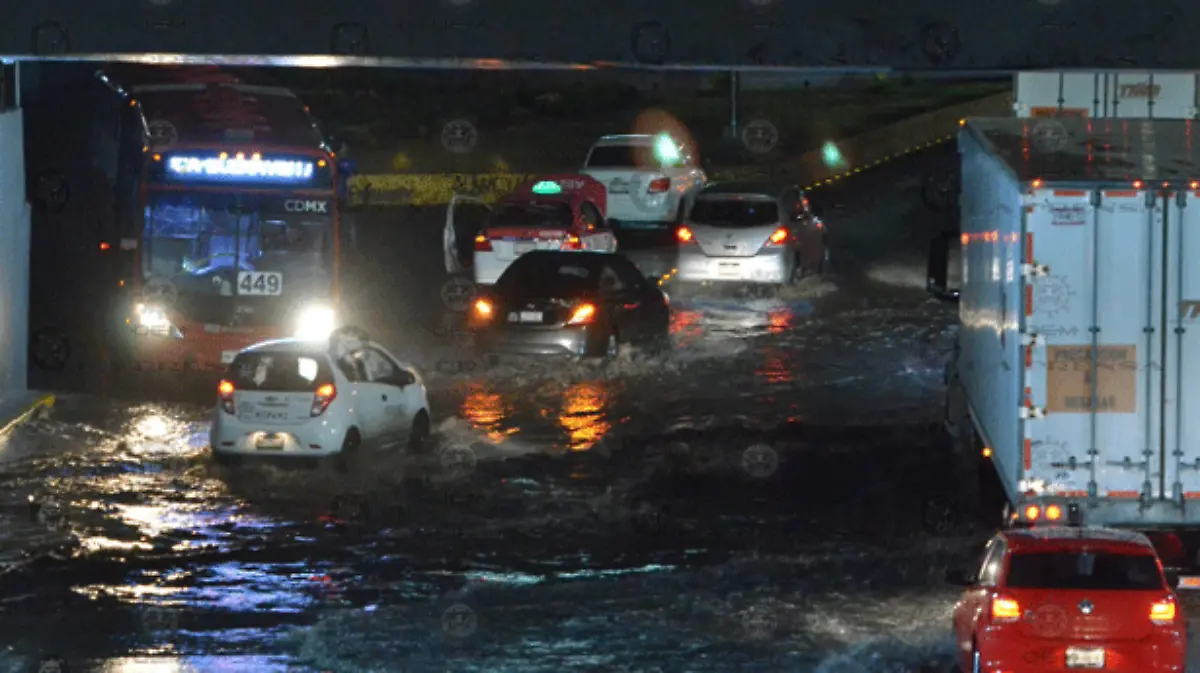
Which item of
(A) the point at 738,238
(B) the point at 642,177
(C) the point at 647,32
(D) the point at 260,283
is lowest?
(D) the point at 260,283

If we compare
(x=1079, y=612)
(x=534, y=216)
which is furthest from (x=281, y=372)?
(x=534, y=216)

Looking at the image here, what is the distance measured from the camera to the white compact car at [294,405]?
19.0 metres

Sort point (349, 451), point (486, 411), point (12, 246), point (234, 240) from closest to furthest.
Result: 1. point (349, 451)
2. point (12, 246)
3. point (486, 411)
4. point (234, 240)

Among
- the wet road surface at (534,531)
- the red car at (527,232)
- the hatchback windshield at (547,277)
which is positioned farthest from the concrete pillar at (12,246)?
the red car at (527,232)

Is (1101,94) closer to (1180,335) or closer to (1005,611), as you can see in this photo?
(1180,335)

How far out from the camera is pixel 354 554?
1605 cm

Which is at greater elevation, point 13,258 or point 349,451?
point 13,258

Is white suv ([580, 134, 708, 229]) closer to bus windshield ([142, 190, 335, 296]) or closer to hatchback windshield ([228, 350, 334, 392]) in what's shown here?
bus windshield ([142, 190, 335, 296])

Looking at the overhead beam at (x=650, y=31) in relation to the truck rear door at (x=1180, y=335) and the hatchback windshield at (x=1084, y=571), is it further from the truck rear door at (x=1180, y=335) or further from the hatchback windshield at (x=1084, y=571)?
the hatchback windshield at (x=1084, y=571)

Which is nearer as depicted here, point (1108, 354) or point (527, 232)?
point (1108, 354)

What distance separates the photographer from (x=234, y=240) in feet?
77.5

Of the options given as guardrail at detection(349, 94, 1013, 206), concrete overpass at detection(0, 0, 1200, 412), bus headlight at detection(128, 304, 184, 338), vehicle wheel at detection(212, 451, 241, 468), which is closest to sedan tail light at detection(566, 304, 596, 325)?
bus headlight at detection(128, 304, 184, 338)

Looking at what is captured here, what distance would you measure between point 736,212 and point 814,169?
12.1 metres

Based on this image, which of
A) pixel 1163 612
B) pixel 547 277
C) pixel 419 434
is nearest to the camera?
pixel 1163 612
